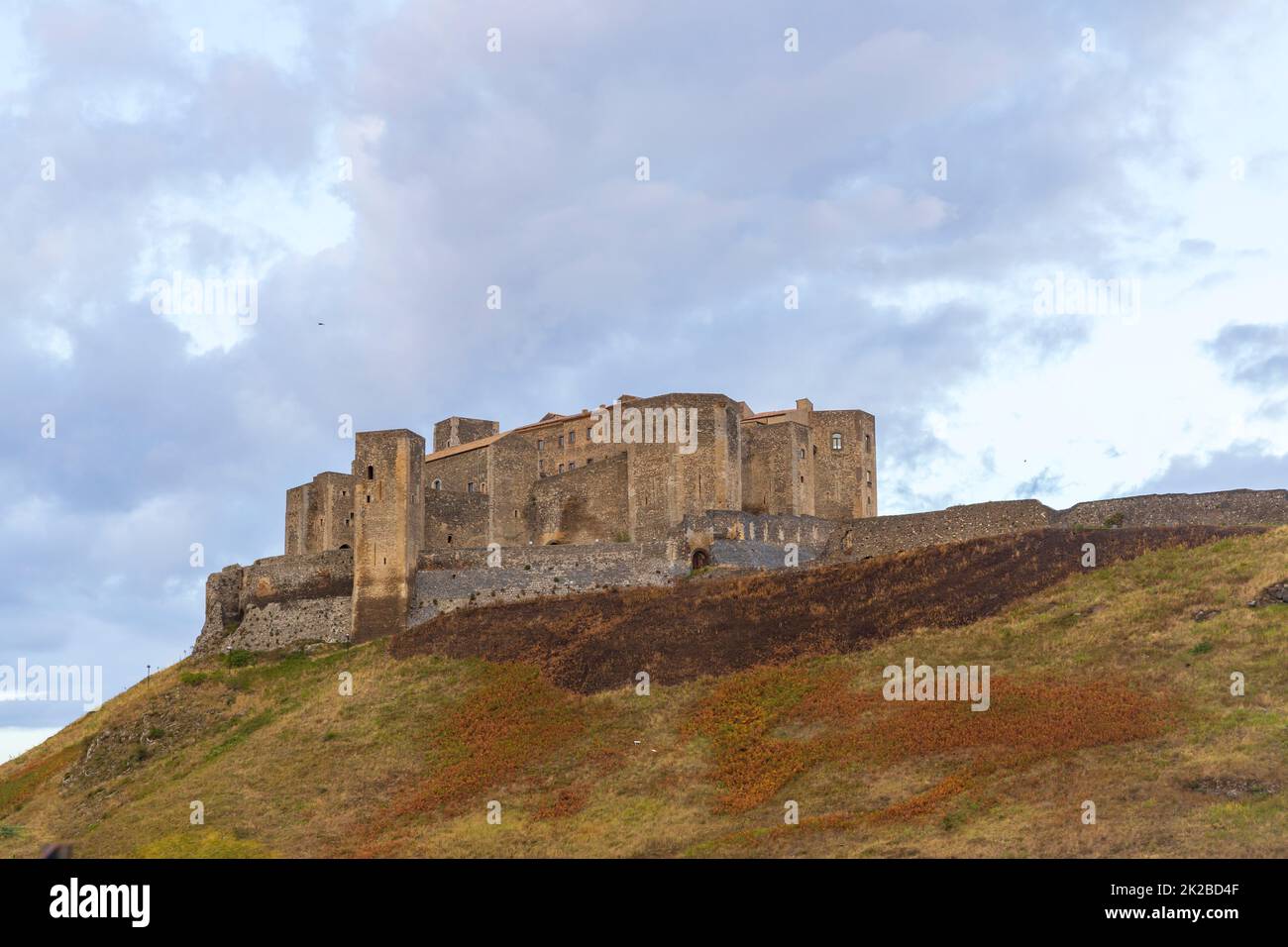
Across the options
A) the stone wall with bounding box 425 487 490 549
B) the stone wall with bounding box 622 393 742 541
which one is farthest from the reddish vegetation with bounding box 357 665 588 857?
the stone wall with bounding box 622 393 742 541

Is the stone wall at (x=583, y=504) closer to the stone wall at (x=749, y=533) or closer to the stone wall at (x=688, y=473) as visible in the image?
the stone wall at (x=688, y=473)

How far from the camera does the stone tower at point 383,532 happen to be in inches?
2297

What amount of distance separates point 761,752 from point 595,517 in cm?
2743

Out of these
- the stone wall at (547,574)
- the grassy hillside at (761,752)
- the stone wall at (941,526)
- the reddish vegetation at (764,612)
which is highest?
the stone wall at (941,526)

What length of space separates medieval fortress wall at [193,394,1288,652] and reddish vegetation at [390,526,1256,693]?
2.42m

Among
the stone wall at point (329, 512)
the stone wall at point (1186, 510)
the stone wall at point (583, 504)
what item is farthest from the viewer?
the stone wall at point (329, 512)

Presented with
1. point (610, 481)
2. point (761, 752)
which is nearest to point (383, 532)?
point (610, 481)

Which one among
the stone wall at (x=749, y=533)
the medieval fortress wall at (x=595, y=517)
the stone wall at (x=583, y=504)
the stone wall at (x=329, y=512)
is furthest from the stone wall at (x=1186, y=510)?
the stone wall at (x=329, y=512)

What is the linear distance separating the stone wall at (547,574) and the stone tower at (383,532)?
0.99 m

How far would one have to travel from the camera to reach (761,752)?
40656 millimetres

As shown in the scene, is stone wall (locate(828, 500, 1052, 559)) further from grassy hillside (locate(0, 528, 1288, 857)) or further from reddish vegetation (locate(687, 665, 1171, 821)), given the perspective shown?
reddish vegetation (locate(687, 665, 1171, 821))

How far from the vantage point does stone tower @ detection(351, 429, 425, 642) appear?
5834 cm

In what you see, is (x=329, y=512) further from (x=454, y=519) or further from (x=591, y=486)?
(x=591, y=486)
